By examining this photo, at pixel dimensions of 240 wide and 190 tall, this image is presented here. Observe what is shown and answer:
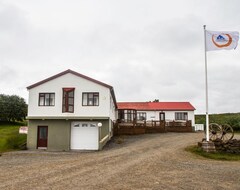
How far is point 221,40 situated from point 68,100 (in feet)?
45.6

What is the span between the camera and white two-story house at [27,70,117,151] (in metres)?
21.8

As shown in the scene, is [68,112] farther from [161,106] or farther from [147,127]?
[161,106]

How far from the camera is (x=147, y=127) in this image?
30531 millimetres

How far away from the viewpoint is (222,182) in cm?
873

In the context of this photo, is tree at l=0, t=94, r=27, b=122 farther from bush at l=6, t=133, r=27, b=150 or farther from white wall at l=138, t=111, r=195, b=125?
white wall at l=138, t=111, r=195, b=125

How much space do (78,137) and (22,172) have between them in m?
11.3

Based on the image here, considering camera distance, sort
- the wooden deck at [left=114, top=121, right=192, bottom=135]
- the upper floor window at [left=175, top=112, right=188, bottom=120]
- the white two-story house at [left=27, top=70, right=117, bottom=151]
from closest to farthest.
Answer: the white two-story house at [left=27, top=70, right=117, bottom=151] < the wooden deck at [left=114, top=121, right=192, bottom=135] < the upper floor window at [left=175, top=112, right=188, bottom=120]

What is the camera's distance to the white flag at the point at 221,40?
50.4 ft

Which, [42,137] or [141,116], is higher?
[141,116]

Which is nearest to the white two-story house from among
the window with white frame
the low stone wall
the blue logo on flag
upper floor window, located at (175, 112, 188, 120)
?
the low stone wall

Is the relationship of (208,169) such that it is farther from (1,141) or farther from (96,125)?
(1,141)

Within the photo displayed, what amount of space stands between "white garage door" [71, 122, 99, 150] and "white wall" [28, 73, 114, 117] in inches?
41.0

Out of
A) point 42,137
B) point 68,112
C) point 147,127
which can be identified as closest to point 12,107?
point 42,137

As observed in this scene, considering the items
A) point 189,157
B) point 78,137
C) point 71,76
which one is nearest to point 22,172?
point 189,157
